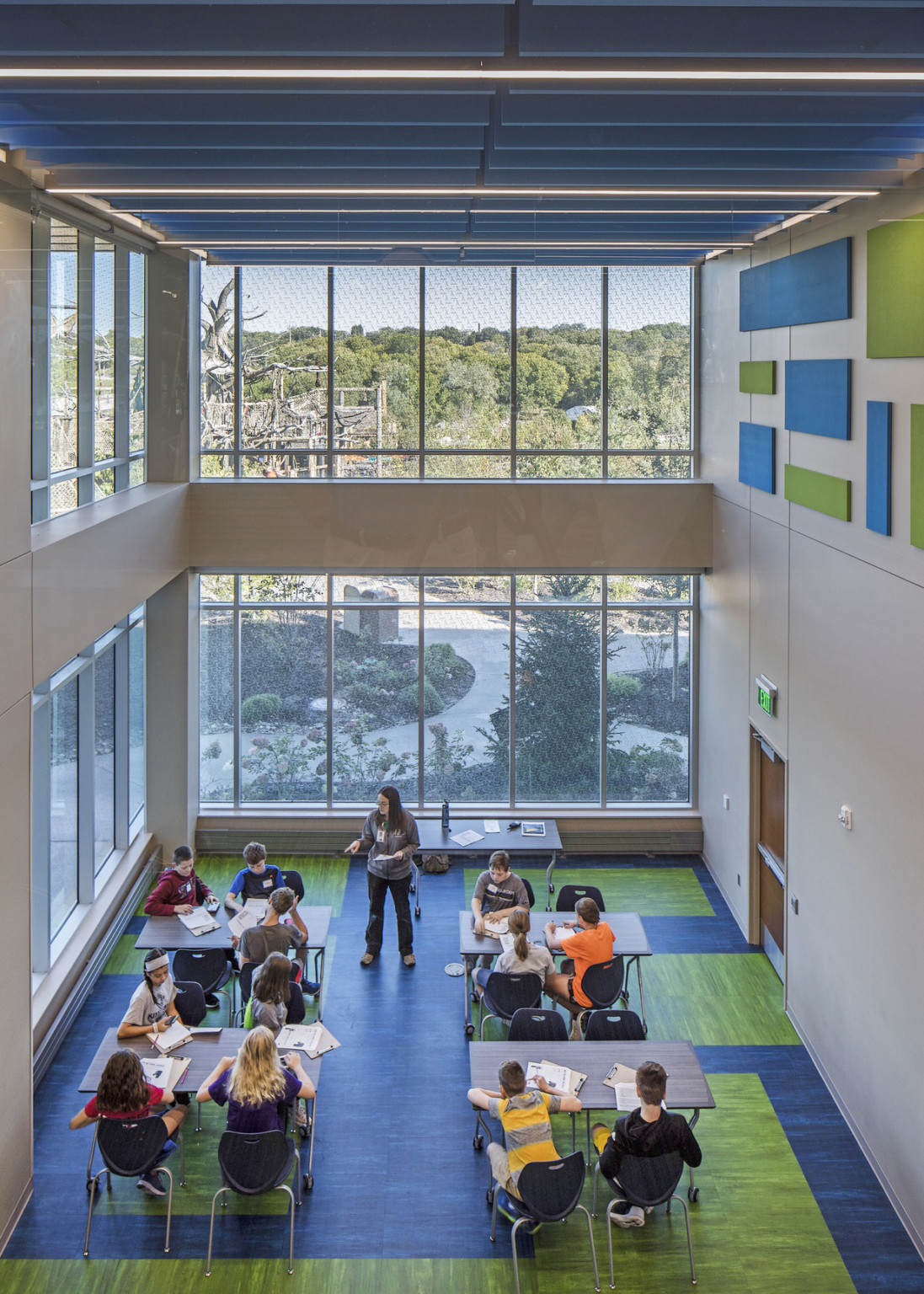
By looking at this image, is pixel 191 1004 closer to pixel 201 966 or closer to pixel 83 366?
pixel 201 966

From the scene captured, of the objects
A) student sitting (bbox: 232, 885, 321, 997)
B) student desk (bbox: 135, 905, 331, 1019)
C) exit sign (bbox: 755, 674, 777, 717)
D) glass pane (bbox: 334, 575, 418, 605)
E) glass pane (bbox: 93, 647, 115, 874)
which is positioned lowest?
student desk (bbox: 135, 905, 331, 1019)

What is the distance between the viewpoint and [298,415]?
1207cm

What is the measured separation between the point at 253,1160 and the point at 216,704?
677 cm

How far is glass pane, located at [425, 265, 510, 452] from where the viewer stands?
465 inches

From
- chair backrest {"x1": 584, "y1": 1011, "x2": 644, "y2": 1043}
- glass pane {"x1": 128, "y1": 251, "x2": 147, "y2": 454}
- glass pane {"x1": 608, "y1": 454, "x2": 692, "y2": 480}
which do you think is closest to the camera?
chair backrest {"x1": 584, "y1": 1011, "x2": 644, "y2": 1043}

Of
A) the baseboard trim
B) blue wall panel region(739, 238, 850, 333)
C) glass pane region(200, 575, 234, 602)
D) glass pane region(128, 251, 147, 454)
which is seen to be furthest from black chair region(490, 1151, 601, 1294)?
glass pane region(200, 575, 234, 602)

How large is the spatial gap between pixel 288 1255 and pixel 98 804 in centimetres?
491

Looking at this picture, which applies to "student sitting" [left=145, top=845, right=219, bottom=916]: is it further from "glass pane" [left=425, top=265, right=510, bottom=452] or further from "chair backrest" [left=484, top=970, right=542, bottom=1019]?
"glass pane" [left=425, top=265, right=510, bottom=452]

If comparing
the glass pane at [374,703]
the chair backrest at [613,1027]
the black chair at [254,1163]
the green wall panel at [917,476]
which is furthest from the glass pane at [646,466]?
the black chair at [254,1163]

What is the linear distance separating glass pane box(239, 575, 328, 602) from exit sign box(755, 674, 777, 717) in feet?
15.4

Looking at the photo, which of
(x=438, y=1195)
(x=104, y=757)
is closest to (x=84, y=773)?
(x=104, y=757)

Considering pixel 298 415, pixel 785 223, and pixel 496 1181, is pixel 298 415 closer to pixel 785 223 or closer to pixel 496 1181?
pixel 785 223

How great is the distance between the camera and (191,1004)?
7.34 meters

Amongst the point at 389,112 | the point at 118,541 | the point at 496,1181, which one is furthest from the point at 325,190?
the point at 496,1181
